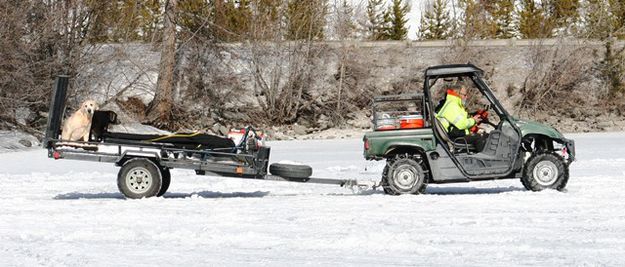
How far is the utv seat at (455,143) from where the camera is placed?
10695mm

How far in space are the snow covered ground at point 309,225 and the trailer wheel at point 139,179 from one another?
242 mm

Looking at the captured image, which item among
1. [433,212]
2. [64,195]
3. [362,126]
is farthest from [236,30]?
[433,212]

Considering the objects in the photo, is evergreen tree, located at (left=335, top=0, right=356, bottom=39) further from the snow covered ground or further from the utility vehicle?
the utility vehicle

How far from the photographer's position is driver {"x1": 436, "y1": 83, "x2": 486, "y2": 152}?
423 inches

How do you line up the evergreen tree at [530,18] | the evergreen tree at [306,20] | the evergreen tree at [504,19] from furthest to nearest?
1. the evergreen tree at [504,19]
2. the evergreen tree at [530,18]
3. the evergreen tree at [306,20]

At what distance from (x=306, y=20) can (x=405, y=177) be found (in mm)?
28401

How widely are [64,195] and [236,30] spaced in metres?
30.0

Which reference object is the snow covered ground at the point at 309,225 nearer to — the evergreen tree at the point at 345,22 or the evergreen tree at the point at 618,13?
the evergreen tree at the point at 345,22

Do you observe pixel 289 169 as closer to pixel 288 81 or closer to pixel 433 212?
pixel 433 212

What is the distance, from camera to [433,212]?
8.85m

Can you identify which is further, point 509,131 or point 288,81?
point 288,81

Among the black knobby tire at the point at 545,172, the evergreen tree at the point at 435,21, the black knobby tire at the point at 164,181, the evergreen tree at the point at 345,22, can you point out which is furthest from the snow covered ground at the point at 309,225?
the evergreen tree at the point at 435,21

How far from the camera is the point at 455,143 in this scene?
35.3 feet

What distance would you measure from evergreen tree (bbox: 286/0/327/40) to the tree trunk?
5.92 metres
